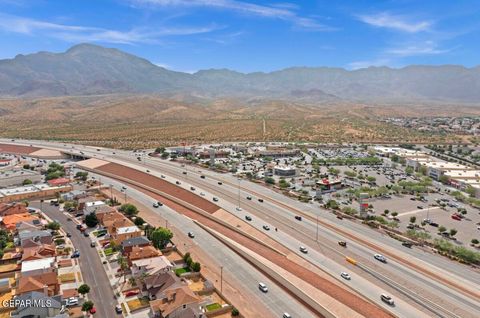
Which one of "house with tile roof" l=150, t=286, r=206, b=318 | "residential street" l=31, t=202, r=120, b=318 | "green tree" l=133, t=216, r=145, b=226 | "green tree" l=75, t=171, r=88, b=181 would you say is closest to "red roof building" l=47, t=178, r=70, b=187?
"green tree" l=75, t=171, r=88, b=181

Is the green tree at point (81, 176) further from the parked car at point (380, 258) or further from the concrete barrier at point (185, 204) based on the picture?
the parked car at point (380, 258)

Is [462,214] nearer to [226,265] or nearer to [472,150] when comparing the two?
[226,265]

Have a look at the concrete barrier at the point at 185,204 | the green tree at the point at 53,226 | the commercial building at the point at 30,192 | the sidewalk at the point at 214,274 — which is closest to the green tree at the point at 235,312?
the sidewalk at the point at 214,274

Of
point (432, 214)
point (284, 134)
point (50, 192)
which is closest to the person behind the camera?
point (432, 214)

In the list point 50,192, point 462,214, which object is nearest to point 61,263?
point 50,192

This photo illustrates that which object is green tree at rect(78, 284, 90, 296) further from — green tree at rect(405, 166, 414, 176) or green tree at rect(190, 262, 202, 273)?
green tree at rect(405, 166, 414, 176)

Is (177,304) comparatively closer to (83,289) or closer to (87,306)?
(87,306)

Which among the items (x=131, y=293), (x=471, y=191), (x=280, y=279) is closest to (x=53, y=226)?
(x=131, y=293)
